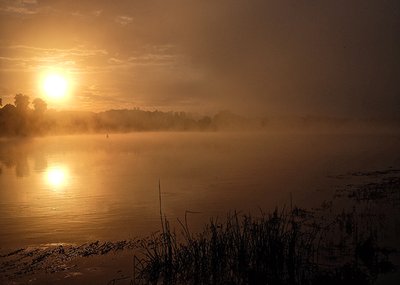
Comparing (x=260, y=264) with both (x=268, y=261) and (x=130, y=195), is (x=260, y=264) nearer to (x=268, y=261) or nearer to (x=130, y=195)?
(x=268, y=261)

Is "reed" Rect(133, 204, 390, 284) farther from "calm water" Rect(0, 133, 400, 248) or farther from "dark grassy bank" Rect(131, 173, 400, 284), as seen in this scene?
"calm water" Rect(0, 133, 400, 248)

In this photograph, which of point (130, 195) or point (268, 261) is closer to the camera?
point (268, 261)

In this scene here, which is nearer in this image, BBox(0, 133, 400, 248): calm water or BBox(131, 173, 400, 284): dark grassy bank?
A: BBox(131, 173, 400, 284): dark grassy bank

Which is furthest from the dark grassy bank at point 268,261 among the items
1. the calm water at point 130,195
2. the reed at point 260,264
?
the calm water at point 130,195

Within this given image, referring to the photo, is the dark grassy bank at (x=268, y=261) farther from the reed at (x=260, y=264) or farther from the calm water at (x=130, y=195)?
the calm water at (x=130, y=195)

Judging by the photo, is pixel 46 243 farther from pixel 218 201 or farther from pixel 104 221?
pixel 218 201

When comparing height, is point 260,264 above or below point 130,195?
below

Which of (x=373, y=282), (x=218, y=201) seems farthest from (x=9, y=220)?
(x=373, y=282)

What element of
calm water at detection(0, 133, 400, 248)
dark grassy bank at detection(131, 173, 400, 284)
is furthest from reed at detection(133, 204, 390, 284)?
calm water at detection(0, 133, 400, 248)

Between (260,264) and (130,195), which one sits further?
(130,195)

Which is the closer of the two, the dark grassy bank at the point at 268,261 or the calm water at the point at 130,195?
the dark grassy bank at the point at 268,261

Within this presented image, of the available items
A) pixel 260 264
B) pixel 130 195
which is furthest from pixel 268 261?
pixel 130 195

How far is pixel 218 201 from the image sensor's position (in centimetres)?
2005

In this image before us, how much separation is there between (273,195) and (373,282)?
491 inches
